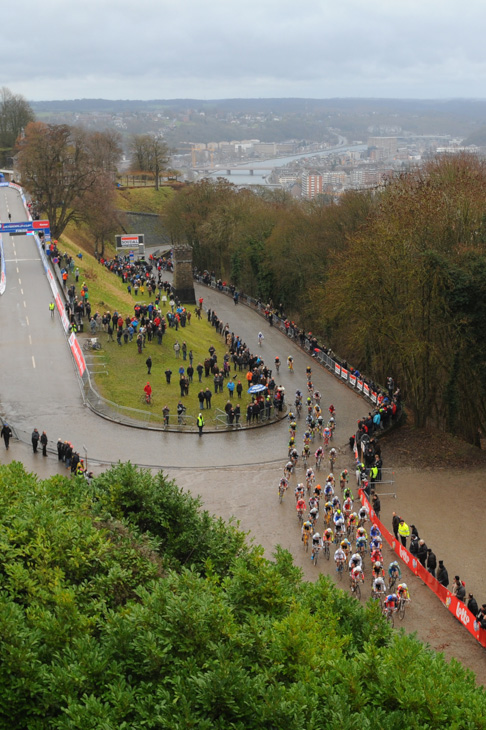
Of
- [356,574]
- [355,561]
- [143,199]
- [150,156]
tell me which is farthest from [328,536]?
[150,156]

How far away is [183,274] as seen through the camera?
59188 millimetres

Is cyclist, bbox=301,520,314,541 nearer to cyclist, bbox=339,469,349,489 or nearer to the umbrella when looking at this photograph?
cyclist, bbox=339,469,349,489

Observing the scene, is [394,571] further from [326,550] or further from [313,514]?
[313,514]

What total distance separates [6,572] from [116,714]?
12.1ft

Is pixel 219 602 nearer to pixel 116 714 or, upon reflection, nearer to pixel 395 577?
pixel 116 714

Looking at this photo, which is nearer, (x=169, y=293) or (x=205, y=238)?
(x=169, y=293)

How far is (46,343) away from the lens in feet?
125

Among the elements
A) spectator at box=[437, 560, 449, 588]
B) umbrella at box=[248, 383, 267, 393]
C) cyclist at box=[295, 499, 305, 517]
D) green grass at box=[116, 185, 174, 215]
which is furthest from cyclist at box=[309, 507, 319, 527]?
green grass at box=[116, 185, 174, 215]

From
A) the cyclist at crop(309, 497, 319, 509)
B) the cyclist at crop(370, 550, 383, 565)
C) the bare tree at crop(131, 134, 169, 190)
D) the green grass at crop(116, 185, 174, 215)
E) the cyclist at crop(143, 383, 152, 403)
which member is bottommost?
the cyclist at crop(370, 550, 383, 565)

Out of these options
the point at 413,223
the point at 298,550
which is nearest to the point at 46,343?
the point at 413,223

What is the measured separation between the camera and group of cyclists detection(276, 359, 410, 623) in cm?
2003

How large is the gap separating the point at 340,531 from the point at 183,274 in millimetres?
38602

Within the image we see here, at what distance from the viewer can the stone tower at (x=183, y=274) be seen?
5903 centimetres

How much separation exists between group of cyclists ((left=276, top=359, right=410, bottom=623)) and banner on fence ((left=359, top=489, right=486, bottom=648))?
53 cm
